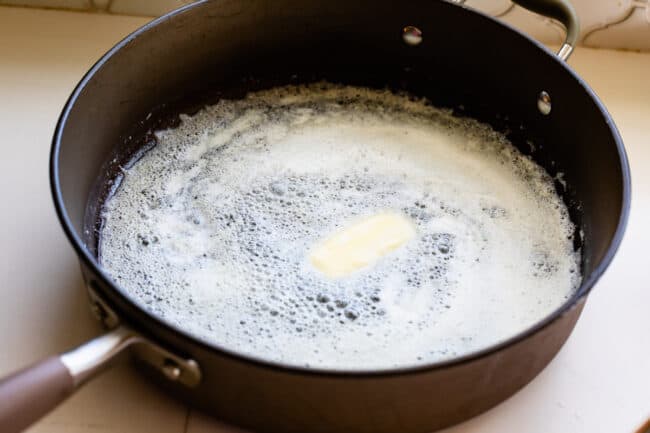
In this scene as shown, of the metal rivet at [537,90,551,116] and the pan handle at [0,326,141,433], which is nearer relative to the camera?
the pan handle at [0,326,141,433]

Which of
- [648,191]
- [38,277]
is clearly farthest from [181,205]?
[648,191]

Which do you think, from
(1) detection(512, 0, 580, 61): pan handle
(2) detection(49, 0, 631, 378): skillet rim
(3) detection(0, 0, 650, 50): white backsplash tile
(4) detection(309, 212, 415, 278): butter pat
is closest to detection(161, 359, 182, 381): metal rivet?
(2) detection(49, 0, 631, 378): skillet rim

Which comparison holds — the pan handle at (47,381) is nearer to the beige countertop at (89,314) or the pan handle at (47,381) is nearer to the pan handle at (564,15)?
the beige countertop at (89,314)

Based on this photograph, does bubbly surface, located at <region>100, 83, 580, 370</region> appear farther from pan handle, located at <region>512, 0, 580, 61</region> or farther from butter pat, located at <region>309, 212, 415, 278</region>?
pan handle, located at <region>512, 0, 580, 61</region>

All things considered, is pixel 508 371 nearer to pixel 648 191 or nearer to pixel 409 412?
pixel 409 412

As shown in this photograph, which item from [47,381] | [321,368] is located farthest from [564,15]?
[47,381]

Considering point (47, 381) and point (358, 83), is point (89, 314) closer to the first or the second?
point (47, 381)
